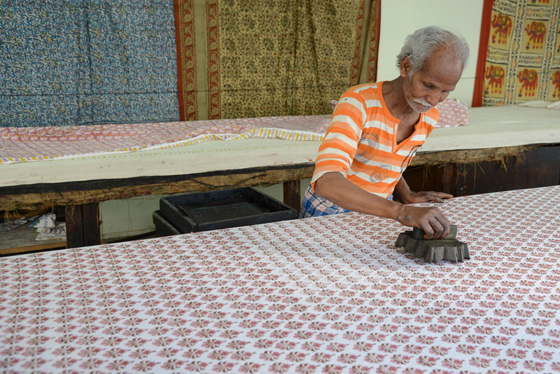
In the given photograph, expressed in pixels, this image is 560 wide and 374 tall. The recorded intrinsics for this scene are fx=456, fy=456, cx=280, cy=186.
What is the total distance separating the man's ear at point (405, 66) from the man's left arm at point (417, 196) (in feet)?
1.77

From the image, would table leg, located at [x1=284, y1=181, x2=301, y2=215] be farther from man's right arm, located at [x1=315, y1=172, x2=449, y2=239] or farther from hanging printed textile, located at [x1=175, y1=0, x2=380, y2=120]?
man's right arm, located at [x1=315, y1=172, x2=449, y2=239]

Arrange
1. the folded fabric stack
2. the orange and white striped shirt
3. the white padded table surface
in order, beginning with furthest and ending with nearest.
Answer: the folded fabric stack, the white padded table surface, the orange and white striped shirt

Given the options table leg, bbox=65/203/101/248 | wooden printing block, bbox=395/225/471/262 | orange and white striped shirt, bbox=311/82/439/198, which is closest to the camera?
wooden printing block, bbox=395/225/471/262

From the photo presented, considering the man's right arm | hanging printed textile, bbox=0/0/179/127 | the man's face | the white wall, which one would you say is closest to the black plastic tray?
the man's right arm

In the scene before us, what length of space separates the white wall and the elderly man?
9.55 ft

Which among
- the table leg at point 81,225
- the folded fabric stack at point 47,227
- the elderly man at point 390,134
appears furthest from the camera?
the folded fabric stack at point 47,227

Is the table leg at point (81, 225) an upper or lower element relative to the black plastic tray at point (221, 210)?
lower

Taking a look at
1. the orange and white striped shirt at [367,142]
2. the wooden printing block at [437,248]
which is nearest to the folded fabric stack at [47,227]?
the orange and white striped shirt at [367,142]

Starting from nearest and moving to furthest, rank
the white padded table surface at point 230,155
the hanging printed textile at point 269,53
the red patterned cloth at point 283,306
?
A: 1. the red patterned cloth at point 283,306
2. the white padded table surface at point 230,155
3. the hanging printed textile at point 269,53

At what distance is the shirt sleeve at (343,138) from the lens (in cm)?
155

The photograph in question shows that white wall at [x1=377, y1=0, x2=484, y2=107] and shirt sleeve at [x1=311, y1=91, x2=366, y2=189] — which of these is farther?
white wall at [x1=377, y1=0, x2=484, y2=107]

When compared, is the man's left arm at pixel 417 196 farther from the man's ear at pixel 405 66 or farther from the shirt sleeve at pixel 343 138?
the man's ear at pixel 405 66

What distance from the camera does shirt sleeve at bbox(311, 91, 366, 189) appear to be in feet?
5.10

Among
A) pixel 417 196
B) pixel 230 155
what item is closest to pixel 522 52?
pixel 230 155
